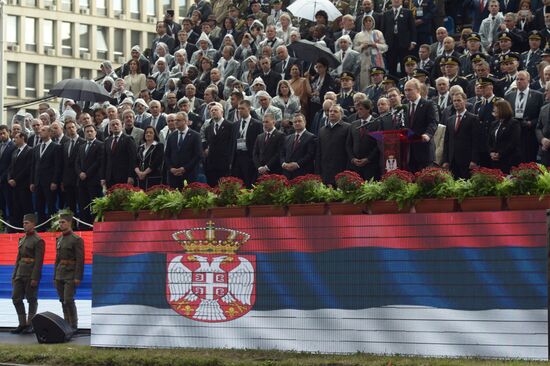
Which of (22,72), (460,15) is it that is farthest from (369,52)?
(22,72)

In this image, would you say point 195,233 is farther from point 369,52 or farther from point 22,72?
point 22,72

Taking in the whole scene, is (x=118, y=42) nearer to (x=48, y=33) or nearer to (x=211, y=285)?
(x=48, y=33)

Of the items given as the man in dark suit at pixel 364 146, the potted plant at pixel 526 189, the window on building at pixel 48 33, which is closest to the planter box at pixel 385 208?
the potted plant at pixel 526 189

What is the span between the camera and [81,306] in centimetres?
2081

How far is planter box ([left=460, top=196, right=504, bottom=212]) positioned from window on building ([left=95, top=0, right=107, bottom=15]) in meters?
86.1

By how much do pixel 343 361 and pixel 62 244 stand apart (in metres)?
6.56

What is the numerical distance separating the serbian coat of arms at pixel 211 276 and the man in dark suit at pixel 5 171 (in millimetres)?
10819

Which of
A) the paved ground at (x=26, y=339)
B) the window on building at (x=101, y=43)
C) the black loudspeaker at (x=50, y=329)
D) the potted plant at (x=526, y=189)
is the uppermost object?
the window on building at (x=101, y=43)

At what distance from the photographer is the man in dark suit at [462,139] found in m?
19.9

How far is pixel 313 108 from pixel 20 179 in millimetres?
5852

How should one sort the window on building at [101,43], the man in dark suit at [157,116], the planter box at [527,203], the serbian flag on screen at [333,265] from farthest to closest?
1. the window on building at [101,43]
2. the man in dark suit at [157,116]
3. the serbian flag on screen at [333,265]
4. the planter box at [527,203]

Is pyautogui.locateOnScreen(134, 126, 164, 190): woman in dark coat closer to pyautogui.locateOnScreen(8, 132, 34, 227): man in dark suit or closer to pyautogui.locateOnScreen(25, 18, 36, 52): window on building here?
pyautogui.locateOnScreen(8, 132, 34, 227): man in dark suit

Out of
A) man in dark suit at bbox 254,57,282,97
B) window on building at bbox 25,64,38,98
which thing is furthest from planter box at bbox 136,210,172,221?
window on building at bbox 25,64,38,98

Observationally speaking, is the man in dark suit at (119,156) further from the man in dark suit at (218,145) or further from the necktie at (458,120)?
the necktie at (458,120)
